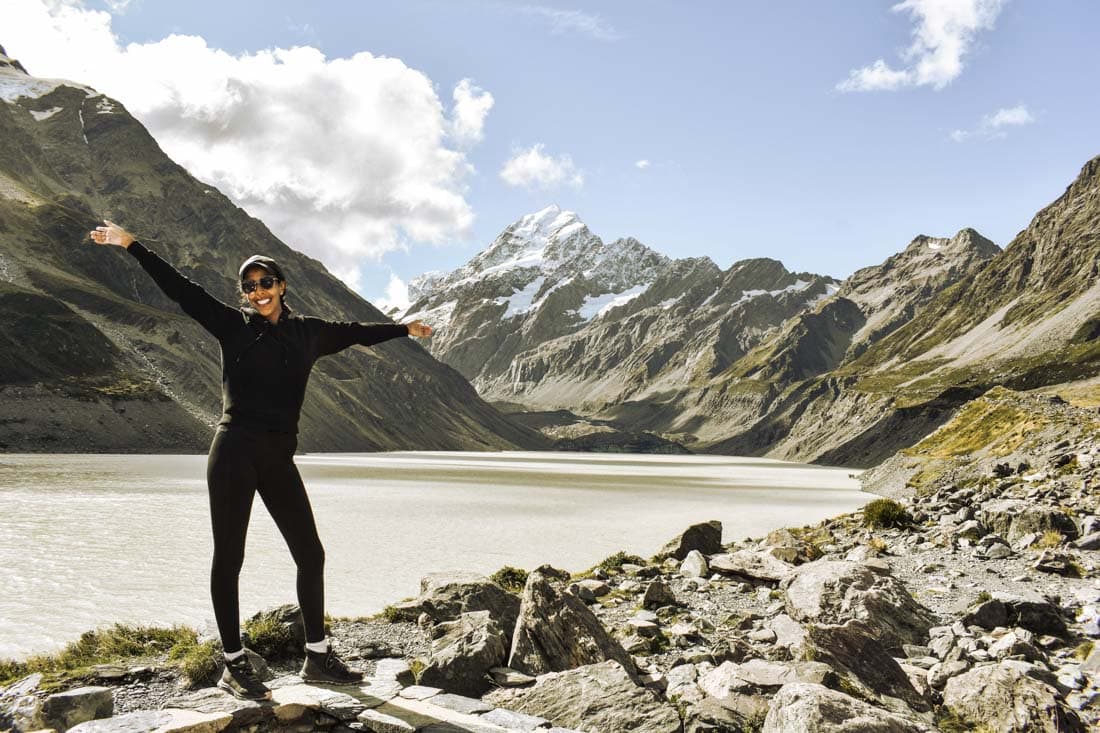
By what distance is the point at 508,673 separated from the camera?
8812mm

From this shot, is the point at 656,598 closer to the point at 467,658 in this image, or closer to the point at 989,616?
the point at 989,616

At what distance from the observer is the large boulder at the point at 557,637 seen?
9336 millimetres

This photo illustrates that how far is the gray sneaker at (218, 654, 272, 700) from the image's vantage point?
257 inches

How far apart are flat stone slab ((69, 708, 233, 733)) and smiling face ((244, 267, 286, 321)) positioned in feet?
12.3

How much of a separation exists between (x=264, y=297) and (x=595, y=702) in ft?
Answer: 18.7

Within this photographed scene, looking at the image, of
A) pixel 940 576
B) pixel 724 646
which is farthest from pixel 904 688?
pixel 940 576

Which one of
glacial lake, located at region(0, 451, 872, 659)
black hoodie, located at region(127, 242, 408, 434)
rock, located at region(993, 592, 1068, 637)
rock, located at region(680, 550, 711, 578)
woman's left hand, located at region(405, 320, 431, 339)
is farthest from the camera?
rock, located at region(680, 550, 711, 578)

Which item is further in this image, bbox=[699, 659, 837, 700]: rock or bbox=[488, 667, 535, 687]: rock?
bbox=[488, 667, 535, 687]: rock

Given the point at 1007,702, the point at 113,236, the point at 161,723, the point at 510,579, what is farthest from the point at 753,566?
the point at 113,236

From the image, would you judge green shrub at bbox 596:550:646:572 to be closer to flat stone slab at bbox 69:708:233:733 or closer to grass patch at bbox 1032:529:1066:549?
grass patch at bbox 1032:529:1066:549

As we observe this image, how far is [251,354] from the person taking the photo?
691cm

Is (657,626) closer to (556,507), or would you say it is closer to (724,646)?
(724,646)

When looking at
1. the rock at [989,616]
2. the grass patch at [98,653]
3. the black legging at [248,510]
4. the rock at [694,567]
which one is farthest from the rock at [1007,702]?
the rock at [694,567]

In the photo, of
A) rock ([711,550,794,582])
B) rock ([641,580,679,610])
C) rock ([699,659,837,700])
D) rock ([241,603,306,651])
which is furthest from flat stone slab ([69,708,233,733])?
rock ([711,550,794,582])
